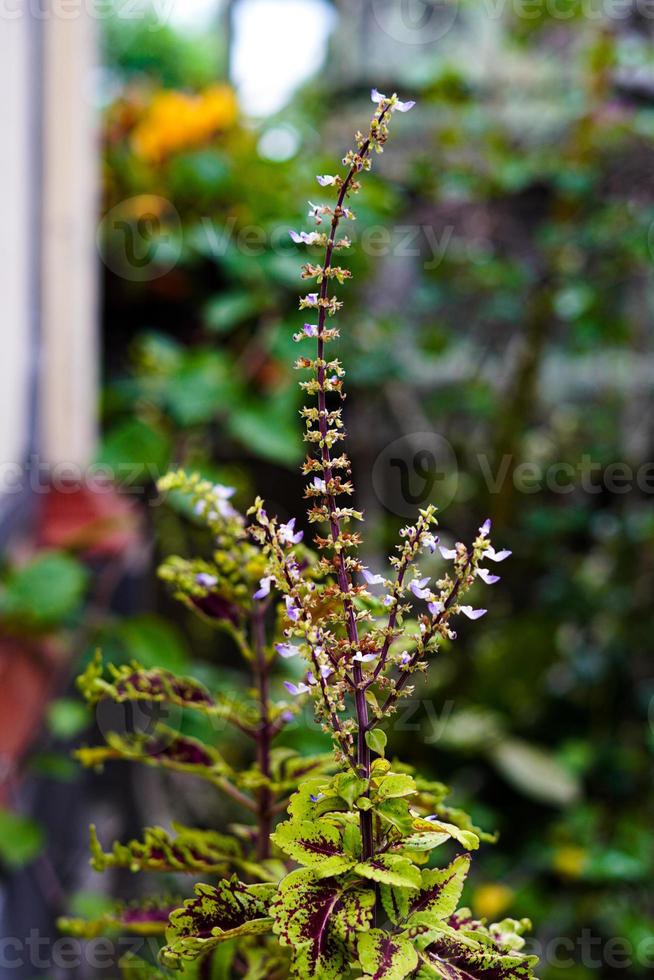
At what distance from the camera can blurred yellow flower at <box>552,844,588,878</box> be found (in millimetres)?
1564

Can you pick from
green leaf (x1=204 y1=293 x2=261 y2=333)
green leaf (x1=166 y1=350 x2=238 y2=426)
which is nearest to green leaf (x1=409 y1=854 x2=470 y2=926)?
green leaf (x1=166 y1=350 x2=238 y2=426)

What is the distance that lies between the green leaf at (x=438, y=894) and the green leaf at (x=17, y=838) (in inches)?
31.0

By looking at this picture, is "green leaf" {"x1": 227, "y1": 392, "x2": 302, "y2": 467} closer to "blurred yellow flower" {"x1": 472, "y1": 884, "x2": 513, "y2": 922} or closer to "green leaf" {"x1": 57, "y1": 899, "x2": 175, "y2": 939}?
"blurred yellow flower" {"x1": 472, "y1": 884, "x2": 513, "y2": 922}

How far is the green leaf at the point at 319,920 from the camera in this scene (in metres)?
0.30

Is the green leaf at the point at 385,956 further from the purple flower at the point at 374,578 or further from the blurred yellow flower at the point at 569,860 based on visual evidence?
the blurred yellow flower at the point at 569,860

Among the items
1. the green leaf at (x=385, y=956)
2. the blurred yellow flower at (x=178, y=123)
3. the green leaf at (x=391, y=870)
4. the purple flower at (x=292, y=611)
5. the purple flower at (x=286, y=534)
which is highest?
A: the blurred yellow flower at (x=178, y=123)

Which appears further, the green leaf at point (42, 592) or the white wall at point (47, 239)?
the white wall at point (47, 239)

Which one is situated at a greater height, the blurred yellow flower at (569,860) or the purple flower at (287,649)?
the purple flower at (287,649)

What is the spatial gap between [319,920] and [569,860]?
143cm

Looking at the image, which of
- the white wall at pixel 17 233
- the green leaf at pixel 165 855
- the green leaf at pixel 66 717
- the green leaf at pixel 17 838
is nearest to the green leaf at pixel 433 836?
the green leaf at pixel 165 855

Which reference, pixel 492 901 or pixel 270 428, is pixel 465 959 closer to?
pixel 270 428

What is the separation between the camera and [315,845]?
33 cm

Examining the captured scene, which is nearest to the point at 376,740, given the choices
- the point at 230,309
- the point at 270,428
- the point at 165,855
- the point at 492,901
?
the point at 165,855

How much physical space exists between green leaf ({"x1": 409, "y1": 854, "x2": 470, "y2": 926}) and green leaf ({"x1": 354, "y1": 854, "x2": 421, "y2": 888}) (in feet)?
0.05
